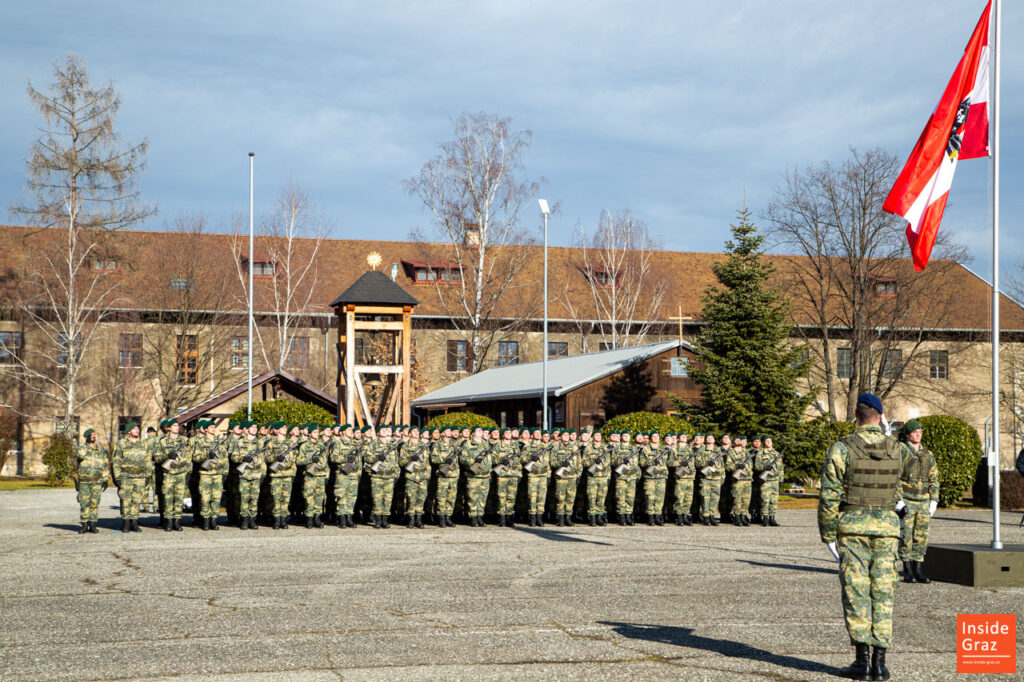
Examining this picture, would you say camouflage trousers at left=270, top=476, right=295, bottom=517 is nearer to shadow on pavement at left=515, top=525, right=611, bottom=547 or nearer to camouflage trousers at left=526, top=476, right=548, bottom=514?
shadow on pavement at left=515, top=525, right=611, bottom=547

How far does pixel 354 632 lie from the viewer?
8891 mm

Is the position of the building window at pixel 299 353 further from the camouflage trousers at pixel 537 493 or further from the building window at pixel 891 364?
the camouflage trousers at pixel 537 493

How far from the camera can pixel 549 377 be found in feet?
114

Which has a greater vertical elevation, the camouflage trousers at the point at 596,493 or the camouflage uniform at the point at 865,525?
the camouflage uniform at the point at 865,525

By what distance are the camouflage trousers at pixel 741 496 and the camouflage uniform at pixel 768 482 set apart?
350 millimetres

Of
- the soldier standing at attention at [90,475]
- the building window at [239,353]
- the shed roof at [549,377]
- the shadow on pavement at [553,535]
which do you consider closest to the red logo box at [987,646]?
the shadow on pavement at [553,535]

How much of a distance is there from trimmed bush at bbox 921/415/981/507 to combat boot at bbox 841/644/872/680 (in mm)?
21496

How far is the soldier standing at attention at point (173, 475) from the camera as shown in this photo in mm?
17734

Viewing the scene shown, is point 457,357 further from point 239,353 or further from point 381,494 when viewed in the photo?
point 381,494

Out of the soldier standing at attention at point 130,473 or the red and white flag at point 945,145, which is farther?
the soldier standing at attention at point 130,473

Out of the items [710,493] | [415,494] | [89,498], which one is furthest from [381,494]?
[710,493]


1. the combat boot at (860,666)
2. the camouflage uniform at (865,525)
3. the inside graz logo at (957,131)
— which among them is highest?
the inside graz logo at (957,131)

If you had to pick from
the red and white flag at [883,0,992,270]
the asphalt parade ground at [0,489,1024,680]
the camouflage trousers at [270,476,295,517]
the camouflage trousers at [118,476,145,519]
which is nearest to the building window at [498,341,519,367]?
the camouflage trousers at [270,476,295,517]

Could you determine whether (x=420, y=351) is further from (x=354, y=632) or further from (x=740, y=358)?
(x=354, y=632)
